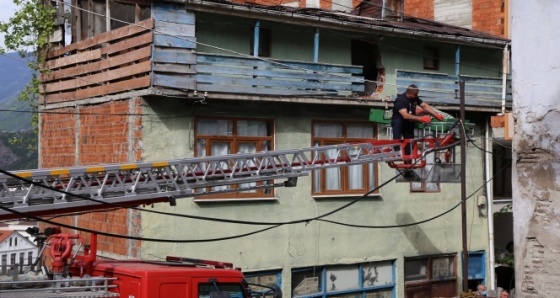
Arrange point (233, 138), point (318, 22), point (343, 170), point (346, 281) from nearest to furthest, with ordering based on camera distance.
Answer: point (233, 138) < point (318, 22) < point (346, 281) < point (343, 170)

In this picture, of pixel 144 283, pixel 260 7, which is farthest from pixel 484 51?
pixel 144 283

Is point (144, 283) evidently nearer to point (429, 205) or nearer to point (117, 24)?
point (117, 24)

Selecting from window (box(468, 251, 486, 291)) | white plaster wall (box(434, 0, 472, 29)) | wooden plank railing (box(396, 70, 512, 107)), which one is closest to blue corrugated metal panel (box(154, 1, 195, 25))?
wooden plank railing (box(396, 70, 512, 107))

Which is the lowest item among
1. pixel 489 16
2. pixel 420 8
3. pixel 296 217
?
pixel 296 217

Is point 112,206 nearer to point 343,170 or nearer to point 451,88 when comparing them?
point 343,170

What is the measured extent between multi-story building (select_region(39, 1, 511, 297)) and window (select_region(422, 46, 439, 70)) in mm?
45

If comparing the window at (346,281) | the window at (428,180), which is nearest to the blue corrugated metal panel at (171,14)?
the window at (346,281)

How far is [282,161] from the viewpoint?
13.2 meters

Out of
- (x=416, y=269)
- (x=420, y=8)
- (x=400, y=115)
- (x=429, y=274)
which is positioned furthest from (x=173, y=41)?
(x=420, y=8)

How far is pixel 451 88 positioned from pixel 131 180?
43.4 ft

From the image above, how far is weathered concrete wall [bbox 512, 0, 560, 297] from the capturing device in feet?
26.2

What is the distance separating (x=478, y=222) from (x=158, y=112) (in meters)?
10.3

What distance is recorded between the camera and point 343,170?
68.6 feet

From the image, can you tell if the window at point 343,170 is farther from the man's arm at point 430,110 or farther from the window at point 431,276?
the man's arm at point 430,110
